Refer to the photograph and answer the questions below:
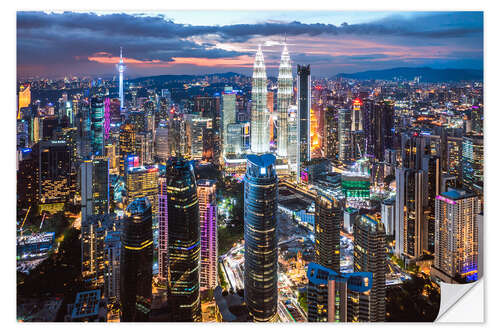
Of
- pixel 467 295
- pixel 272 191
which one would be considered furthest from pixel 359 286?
pixel 272 191

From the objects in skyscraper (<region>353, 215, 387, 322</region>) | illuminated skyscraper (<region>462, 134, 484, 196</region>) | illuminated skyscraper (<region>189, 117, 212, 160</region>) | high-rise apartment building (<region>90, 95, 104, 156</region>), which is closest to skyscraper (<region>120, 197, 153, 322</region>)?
illuminated skyscraper (<region>189, 117, 212, 160</region>)

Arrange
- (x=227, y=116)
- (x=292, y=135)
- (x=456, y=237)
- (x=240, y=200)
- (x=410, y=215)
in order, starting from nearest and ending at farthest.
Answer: (x=456, y=237), (x=240, y=200), (x=410, y=215), (x=227, y=116), (x=292, y=135)

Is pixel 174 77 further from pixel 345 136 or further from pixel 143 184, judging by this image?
pixel 345 136

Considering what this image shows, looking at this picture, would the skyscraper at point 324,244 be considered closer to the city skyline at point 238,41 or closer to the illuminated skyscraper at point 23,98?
the city skyline at point 238,41

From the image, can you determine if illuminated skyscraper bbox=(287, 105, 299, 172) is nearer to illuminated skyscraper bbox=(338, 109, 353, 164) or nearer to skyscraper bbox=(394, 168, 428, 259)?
illuminated skyscraper bbox=(338, 109, 353, 164)

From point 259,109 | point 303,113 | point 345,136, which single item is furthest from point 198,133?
point 345,136

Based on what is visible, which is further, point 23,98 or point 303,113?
point 303,113

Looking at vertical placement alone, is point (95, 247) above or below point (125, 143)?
below

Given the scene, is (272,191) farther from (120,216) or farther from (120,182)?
(120,182)
